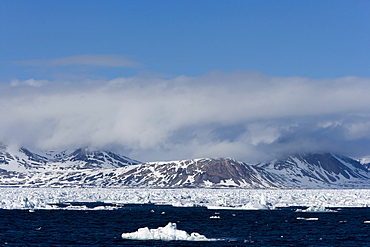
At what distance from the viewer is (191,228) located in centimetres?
6931

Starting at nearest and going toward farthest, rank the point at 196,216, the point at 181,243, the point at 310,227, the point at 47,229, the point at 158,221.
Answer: the point at 181,243 → the point at 47,229 → the point at 310,227 → the point at 158,221 → the point at 196,216

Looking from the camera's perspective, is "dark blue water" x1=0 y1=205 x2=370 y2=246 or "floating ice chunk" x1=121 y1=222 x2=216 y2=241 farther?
"floating ice chunk" x1=121 y1=222 x2=216 y2=241

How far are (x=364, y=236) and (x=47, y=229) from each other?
35.6m

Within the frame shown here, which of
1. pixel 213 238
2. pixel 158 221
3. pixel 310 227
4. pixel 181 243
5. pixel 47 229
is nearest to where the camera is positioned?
pixel 181 243

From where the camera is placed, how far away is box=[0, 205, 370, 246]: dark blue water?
179 ft

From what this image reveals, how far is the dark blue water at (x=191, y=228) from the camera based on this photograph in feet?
179

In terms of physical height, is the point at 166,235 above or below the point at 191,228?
below

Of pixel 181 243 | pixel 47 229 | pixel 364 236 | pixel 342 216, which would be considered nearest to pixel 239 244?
pixel 181 243

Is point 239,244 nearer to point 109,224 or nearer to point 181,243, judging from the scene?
point 181,243

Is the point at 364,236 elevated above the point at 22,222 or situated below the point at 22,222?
below

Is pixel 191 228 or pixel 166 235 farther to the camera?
pixel 191 228

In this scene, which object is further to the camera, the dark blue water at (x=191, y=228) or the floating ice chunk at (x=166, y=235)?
the floating ice chunk at (x=166, y=235)

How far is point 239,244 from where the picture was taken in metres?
53.0

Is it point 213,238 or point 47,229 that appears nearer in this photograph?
point 213,238
